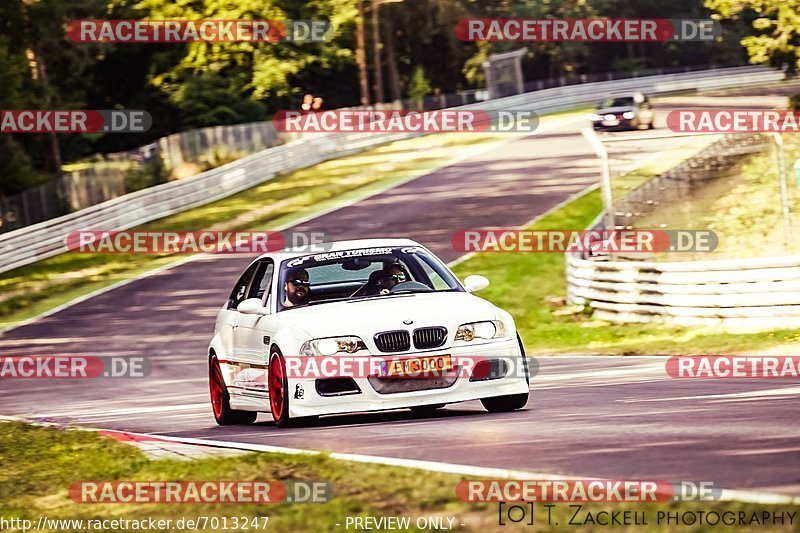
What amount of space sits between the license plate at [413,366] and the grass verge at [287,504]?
1843 millimetres

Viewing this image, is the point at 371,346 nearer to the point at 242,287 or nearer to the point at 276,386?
the point at 276,386

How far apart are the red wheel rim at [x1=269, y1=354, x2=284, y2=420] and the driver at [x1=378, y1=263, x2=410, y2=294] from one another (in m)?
1.22

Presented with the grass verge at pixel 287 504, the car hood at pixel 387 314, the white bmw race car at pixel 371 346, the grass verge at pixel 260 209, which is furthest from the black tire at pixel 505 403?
the grass verge at pixel 260 209

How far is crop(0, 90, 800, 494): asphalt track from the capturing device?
772 centimetres

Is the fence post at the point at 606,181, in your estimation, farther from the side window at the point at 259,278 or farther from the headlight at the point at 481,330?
the headlight at the point at 481,330

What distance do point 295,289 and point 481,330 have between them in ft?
5.61

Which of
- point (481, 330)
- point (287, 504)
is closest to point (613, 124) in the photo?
point (481, 330)

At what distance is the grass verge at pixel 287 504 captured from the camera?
19.7 ft

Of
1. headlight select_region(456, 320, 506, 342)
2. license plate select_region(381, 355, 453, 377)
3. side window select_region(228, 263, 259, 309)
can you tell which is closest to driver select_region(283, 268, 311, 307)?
side window select_region(228, 263, 259, 309)

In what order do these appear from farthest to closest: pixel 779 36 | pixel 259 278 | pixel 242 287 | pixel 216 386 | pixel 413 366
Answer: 1. pixel 779 36
2. pixel 242 287
3. pixel 216 386
4. pixel 259 278
5. pixel 413 366

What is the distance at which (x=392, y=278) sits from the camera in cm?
1185

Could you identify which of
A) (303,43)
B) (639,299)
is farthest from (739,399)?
(303,43)

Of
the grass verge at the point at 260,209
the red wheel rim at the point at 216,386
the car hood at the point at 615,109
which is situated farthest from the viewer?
the car hood at the point at 615,109

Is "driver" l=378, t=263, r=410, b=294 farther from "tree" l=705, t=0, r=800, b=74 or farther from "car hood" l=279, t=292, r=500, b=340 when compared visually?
"tree" l=705, t=0, r=800, b=74
